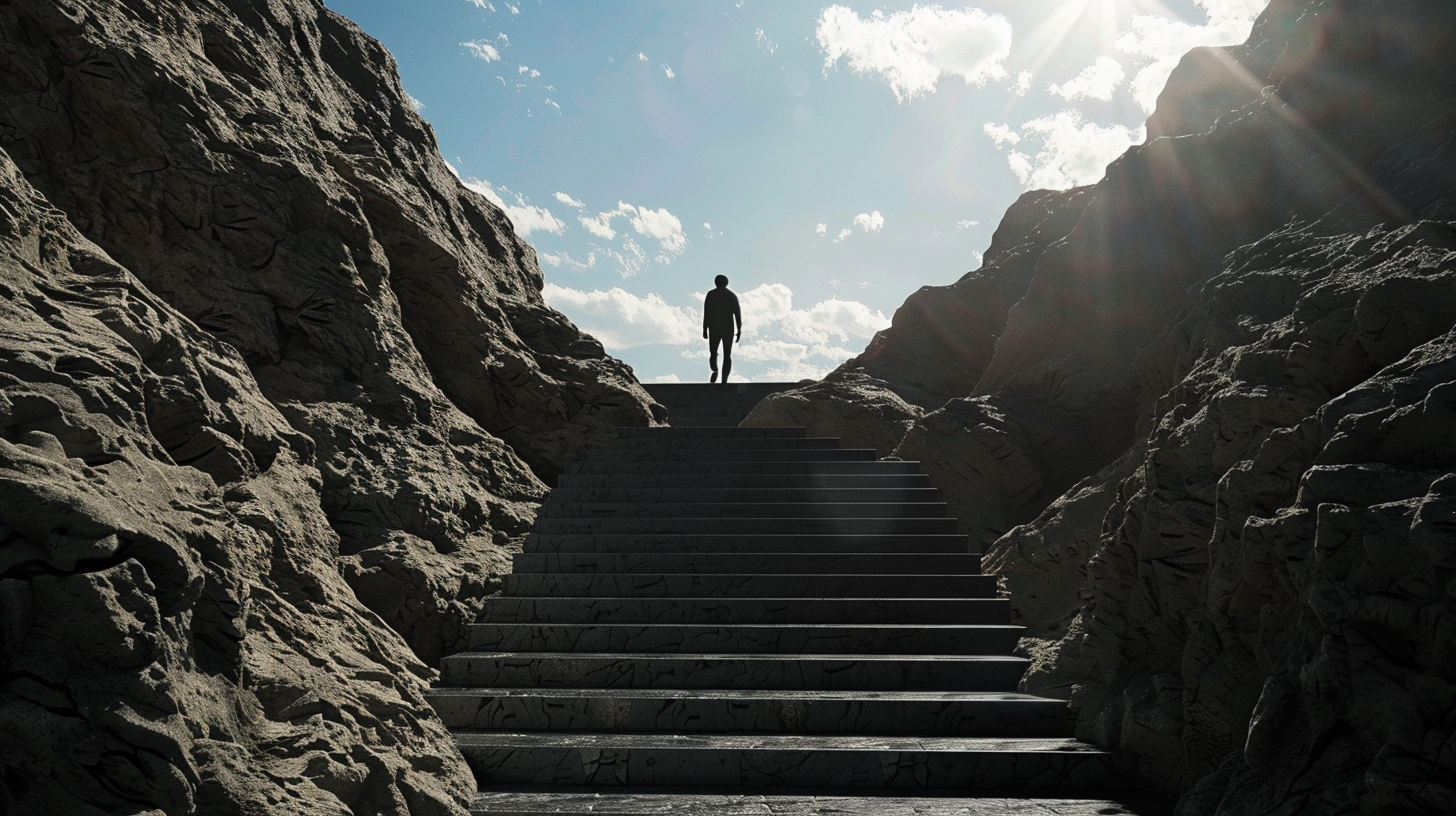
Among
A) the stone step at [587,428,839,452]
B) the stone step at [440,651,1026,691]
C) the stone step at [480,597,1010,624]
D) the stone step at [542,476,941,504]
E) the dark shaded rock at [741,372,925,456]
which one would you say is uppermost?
the dark shaded rock at [741,372,925,456]

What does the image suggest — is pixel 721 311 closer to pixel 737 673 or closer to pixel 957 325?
pixel 957 325

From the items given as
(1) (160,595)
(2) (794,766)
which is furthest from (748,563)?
(1) (160,595)

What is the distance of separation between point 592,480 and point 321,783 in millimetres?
5216

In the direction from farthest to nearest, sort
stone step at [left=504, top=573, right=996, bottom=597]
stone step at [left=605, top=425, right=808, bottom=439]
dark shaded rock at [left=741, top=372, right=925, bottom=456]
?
dark shaded rock at [left=741, top=372, right=925, bottom=456] → stone step at [left=605, top=425, right=808, bottom=439] → stone step at [left=504, top=573, right=996, bottom=597]

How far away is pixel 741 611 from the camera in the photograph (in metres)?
6.29

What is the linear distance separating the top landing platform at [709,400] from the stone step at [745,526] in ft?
19.4

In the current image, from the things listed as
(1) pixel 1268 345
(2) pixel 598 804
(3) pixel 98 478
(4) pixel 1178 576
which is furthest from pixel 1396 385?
(3) pixel 98 478

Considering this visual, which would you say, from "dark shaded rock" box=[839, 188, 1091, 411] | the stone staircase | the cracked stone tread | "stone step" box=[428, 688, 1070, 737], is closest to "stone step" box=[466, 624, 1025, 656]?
the stone staircase

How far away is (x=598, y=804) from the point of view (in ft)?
13.7

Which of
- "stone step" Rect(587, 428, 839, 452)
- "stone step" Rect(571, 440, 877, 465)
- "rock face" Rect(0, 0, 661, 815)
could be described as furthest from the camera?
"stone step" Rect(587, 428, 839, 452)

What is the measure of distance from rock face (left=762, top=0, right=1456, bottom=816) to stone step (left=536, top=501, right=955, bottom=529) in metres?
0.90

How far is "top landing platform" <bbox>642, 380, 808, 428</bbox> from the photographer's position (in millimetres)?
14008

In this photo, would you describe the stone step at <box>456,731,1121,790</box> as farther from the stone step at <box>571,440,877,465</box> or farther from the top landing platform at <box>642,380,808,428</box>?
the top landing platform at <box>642,380,808,428</box>

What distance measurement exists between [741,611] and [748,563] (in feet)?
2.22
